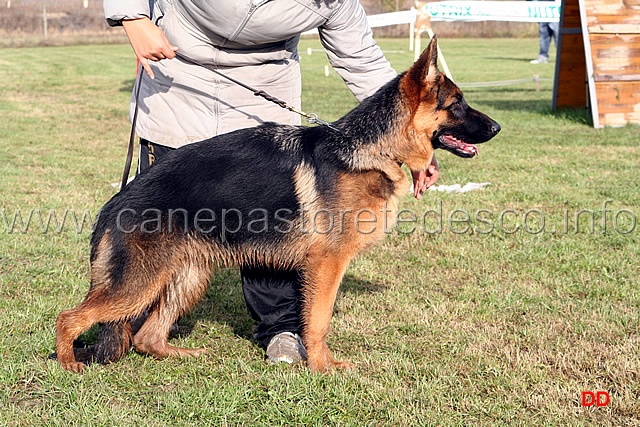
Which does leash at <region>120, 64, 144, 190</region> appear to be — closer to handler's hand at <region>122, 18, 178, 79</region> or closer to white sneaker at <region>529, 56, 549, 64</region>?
handler's hand at <region>122, 18, 178, 79</region>

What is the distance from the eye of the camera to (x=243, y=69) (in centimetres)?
387

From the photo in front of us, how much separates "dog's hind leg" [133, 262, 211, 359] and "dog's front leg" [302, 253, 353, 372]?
605mm

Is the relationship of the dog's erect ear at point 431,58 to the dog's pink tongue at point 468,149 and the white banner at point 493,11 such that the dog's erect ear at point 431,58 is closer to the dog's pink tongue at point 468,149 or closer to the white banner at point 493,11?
the dog's pink tongue at point 468,149

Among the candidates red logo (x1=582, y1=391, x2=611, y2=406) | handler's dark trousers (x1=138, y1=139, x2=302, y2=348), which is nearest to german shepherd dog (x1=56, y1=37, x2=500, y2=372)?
handler's dark trousers (x1=138, y1=139, x2=302, y2=348)

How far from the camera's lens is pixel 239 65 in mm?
3854

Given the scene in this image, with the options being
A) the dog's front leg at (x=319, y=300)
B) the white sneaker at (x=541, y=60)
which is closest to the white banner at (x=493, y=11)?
the white sneaker at (x=541, y=60)

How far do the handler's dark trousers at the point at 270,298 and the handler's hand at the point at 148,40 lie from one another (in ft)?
2.10

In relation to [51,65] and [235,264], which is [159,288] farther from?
[51,65]

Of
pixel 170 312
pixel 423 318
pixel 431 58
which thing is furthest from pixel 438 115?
pixel 170 312

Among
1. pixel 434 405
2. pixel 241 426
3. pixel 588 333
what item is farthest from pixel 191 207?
pixel 588 333

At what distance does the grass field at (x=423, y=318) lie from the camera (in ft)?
10.6

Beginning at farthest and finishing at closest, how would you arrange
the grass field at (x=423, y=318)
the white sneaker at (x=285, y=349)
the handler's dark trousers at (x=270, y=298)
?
the handler's dark trousers at (x=270, y=298)
the white sneaker at (x=285, y=349)
the grass field at (x=423, y=318)

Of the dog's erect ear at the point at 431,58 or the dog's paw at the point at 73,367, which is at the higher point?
the dog's erect ear at the point at 431,58

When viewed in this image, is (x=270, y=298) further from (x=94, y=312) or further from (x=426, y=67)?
(x=426, y=67)
